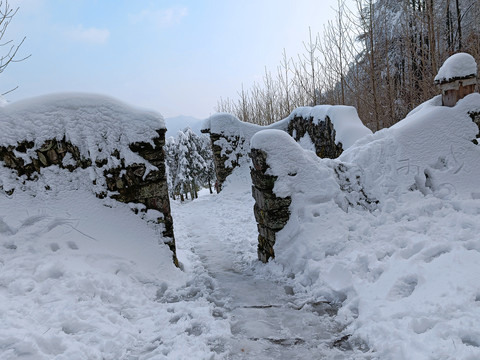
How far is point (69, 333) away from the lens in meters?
2.64

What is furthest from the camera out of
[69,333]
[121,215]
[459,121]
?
[459,121]

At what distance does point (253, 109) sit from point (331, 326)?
2127 cm

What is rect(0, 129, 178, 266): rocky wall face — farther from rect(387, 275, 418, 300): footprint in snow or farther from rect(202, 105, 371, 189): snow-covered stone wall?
rect(202, 105, 371, 189): snow-covered stone wall

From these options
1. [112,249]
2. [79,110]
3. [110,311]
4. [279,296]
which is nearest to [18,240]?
[112,249]

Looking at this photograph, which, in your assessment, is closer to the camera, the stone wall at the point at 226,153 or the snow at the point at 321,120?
the snow at the point at 321,120

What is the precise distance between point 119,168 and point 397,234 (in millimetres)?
3889

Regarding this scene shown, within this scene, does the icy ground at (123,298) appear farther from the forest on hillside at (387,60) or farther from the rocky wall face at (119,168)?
the forest on hillside at (387,60)

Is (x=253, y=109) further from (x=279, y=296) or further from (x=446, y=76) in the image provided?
(x=279, y=296)

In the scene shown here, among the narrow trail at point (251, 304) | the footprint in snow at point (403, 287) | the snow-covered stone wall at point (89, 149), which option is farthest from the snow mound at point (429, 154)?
the snow-covered stone wall at point (89, 149)

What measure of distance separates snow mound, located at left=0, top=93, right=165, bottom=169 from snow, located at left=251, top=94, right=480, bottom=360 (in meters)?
1.96

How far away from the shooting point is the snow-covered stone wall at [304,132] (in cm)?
867

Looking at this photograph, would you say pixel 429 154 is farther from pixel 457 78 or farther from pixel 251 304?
pixel 251 304

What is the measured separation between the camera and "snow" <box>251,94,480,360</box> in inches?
95.6

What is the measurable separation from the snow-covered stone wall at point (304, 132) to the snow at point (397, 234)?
2874 millimetres
